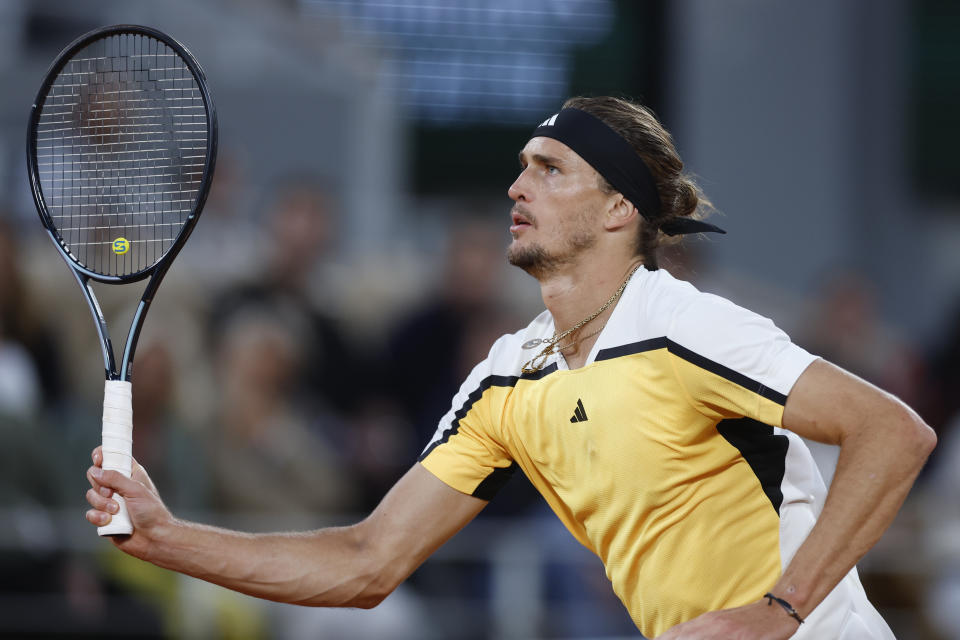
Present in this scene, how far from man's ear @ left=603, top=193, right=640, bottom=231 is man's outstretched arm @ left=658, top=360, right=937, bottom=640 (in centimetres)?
87

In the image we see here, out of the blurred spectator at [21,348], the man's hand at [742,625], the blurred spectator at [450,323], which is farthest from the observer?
the blurred spectator at [450,323]

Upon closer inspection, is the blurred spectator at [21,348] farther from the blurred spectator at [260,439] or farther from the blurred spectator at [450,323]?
the blurred spectator at [450,323]

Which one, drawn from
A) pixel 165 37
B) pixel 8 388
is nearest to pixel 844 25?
pixel 8 388

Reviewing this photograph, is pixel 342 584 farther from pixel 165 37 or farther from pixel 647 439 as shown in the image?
pixel 165 37

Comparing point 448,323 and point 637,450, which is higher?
point 637,450

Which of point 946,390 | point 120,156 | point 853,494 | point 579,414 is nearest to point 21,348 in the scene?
point 120,156

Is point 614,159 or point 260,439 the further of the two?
point 260,439

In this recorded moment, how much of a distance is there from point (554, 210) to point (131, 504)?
1.27m

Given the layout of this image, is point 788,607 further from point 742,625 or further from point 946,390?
point 946,390

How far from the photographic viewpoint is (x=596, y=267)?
343 centimetres

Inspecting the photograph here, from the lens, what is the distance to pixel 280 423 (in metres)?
6.09

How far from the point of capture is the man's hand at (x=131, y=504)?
3088mm

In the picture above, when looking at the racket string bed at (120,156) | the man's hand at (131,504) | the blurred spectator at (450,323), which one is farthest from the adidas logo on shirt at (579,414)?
the blurred spectator at (450,323)

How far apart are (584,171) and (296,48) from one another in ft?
25.6
